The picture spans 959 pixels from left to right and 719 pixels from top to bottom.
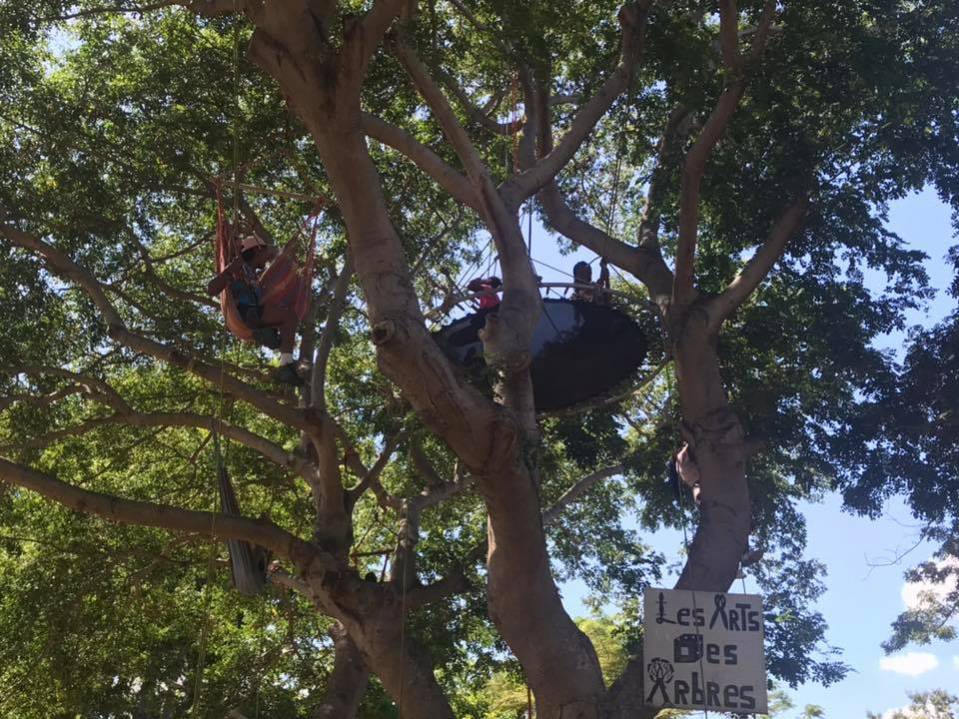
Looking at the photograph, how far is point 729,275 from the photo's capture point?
8.22m

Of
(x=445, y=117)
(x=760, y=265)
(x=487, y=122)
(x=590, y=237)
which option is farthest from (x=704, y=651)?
(x=487, y=122)

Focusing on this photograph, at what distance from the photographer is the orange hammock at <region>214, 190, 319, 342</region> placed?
6.58 m

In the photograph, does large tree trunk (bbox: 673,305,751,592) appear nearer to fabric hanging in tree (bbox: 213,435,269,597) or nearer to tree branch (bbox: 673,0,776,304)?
tree branch (bbox: 673,0,776,304)

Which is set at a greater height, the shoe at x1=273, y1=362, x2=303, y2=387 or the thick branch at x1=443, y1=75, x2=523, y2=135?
the thick branch at x1=443, y1=75, x2=523, y2=135

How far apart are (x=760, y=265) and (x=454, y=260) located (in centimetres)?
370

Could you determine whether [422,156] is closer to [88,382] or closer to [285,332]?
[285,332]

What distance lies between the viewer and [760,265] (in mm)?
6719

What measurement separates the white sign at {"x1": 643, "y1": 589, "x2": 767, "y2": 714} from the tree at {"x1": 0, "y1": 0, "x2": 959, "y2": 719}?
8.5 inches

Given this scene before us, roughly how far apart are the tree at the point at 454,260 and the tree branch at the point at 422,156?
17 mm

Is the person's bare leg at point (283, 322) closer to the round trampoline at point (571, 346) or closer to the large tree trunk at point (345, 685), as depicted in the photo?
the round trampoline at point (571, 346)

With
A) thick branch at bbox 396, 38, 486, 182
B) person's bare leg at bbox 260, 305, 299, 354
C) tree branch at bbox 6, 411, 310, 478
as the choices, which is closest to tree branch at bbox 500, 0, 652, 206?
thick branch at bbox 396, 38, 486, 182

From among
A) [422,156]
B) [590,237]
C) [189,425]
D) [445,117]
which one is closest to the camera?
[445,117]

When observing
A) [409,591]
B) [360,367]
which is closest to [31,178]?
[360,367]

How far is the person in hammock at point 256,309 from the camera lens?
6492mm
